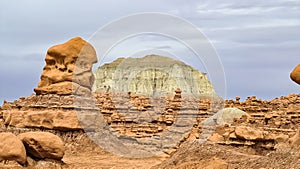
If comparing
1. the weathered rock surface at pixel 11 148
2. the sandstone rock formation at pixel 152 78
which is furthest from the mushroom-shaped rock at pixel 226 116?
the sandstone rock formation at pixel 152 78

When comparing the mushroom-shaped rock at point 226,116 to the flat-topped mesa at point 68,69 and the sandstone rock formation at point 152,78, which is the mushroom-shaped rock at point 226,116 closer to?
the flat-topped mesa at point 68,69

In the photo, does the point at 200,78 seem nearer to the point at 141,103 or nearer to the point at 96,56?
the point at 141,103

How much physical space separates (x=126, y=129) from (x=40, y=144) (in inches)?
871

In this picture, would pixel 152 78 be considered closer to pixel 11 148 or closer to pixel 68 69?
pixel 68 69

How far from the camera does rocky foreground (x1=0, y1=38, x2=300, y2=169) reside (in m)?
21.7

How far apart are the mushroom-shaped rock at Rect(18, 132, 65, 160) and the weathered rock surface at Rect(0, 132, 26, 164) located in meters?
1.14

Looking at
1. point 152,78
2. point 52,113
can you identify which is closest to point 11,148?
point 52,113

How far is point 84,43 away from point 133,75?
265 feet

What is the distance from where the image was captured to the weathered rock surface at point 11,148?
2250 centimetres

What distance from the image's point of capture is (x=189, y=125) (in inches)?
1860

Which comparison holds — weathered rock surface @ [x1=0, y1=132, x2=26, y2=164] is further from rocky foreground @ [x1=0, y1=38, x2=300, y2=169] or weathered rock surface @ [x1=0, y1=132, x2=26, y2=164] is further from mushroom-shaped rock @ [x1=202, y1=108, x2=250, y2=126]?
mushroom-shaped rock @ [x1=202, y1=108, x2=250, y2=126]

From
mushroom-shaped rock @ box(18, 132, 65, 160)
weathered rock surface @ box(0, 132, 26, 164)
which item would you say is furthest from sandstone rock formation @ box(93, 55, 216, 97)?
weathered rock surface @ box(0, 132, 26, 164)

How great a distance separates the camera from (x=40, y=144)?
24.4 meters

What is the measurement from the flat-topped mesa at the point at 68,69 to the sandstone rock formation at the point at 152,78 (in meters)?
69.2
